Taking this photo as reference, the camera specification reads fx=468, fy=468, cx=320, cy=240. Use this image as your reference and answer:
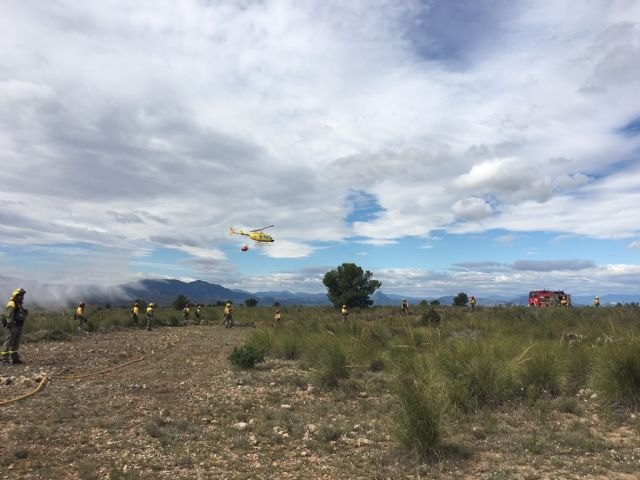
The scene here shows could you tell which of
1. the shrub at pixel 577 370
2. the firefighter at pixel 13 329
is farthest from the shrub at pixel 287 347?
the shrub at pixel 577 370

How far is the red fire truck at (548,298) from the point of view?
4136cm

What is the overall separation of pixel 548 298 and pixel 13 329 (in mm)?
42265

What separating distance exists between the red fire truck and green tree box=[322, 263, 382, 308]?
19154mm

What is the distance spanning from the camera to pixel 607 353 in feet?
26.8

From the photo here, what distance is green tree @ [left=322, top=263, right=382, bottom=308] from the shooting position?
57844mm

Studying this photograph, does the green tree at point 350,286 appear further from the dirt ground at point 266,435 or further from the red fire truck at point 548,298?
the dirt ground at point 266,435

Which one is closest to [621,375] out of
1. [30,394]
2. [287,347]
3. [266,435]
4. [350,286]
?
[266,435]

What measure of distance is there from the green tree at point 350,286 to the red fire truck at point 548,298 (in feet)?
62.8

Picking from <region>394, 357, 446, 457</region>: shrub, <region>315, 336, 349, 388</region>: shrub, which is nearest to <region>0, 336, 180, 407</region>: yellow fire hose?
<region>315, 336, 349, 388</region>: shrub

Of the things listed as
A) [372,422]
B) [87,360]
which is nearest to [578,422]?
[372,422]

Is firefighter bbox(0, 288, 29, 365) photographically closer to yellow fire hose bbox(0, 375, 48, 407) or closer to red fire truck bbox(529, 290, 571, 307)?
yellow fire hose bbox(0, 375, 48, 407)

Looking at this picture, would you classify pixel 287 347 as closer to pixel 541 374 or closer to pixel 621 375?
pixel 541 374

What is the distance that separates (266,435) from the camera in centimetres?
721

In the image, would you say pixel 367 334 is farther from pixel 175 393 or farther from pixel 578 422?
pixel 578 422
